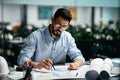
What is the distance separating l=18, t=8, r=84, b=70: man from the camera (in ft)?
7.57

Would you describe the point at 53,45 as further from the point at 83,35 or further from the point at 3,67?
the point at 83,35

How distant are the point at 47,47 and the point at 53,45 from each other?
7 centimetres

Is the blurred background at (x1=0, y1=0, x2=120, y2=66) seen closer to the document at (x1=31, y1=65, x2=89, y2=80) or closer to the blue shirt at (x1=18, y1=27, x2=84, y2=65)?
the blue shirt at (x1=18, y1=27, x2=84, y2=65)

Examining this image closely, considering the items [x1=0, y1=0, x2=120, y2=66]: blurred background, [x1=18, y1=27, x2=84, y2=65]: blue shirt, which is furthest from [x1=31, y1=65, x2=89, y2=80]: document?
[x1=0, y1=0, x2=120, y2=66]: blurred background

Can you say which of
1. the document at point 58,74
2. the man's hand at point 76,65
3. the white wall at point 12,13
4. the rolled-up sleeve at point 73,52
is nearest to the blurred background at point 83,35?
the rolled-up sleeve at point 73,52

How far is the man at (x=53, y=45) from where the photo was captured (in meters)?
2.31

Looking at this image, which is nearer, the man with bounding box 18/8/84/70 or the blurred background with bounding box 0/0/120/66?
the man with bounding box 18/8/84/70

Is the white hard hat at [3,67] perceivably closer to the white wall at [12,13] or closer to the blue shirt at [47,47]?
the blue shirt at [47,47]

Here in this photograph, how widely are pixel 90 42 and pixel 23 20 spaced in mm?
6106

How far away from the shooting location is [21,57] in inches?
90.6

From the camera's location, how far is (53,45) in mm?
2506

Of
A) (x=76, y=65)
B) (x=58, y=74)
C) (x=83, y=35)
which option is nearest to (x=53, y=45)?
(x=76, y=65)

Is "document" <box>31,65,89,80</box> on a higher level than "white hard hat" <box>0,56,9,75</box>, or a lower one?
lower

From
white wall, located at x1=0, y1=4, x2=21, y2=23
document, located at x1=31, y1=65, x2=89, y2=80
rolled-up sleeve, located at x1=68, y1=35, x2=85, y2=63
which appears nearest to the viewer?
document, located at x1=31, y1=65, x2=89, y2=80
